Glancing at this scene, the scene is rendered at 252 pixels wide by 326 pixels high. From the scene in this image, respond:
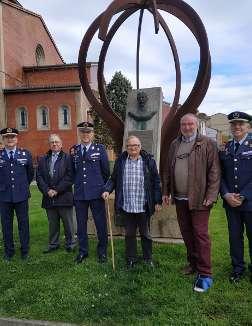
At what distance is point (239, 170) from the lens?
5.43m

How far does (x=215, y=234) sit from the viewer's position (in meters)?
8.53

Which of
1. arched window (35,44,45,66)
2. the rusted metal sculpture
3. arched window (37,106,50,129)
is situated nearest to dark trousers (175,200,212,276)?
the rusted metal sculpture

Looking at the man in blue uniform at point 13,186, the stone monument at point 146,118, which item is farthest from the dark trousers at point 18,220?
the stone monument at point 146,118

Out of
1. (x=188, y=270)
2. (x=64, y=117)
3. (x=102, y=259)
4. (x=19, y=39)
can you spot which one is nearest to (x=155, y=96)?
(x=102, y=259)

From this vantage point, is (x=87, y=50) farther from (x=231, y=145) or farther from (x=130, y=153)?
(x=231, y=145)

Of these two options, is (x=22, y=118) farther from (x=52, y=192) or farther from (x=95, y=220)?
(x=95, y=220)

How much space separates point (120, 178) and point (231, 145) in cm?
154

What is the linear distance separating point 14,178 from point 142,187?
2.17 meters

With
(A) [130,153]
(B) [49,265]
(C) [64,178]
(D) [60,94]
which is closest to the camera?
(A) [130,153]

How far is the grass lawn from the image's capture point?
15.6 ft

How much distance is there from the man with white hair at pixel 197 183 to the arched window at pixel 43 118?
103 ft

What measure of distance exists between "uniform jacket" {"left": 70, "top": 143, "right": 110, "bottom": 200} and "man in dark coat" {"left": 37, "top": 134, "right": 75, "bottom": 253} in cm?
37

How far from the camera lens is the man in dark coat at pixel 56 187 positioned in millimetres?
7301

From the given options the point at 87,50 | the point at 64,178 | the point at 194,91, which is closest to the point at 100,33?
the point at 87,50
